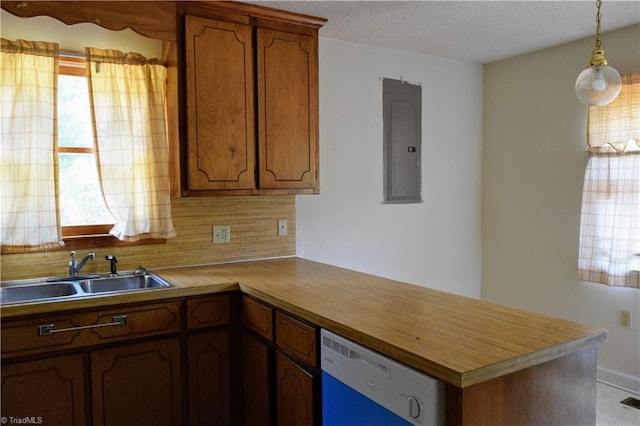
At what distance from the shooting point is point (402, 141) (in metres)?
3.69

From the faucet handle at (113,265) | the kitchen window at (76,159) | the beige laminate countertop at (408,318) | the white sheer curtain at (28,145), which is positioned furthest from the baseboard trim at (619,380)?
the white sheer curtain at (28,145)

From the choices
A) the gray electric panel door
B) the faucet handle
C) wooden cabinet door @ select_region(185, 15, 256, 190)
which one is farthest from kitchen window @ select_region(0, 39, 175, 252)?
the gray electric panel door

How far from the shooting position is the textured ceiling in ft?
8.92

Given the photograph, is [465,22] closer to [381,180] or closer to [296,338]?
[381,180]

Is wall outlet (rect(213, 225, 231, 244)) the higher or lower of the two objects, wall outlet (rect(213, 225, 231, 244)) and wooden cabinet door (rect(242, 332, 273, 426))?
the higher

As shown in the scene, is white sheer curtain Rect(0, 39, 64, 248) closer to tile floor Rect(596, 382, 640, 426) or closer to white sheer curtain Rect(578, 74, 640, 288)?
tile floor Rect(596, 382, 640, 426)

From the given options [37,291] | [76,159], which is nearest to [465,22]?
[76,159]

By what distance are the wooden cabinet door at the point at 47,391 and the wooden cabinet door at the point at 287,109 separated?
1335 millimetres

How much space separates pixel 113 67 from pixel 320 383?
1997mm

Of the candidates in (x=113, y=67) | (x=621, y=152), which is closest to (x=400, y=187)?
(x=621, y=152)

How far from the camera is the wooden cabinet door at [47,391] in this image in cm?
200

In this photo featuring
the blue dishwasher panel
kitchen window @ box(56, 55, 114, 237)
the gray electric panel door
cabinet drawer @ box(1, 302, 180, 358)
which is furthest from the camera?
the gray electric panel door

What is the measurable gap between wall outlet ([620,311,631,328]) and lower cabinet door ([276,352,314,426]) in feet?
8.04

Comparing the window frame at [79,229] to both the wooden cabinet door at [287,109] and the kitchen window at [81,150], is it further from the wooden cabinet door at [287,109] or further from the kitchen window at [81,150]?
the wooden cabinet door at [287,109]
